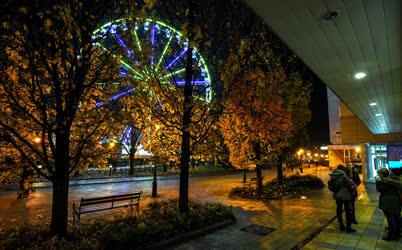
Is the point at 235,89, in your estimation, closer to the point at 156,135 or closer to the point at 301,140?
the point at 156,135

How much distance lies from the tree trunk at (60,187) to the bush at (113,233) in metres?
0.29

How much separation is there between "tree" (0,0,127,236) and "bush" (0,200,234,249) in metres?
0.52

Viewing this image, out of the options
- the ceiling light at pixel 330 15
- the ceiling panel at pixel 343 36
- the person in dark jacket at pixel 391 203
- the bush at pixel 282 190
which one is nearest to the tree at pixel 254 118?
the bush at pixel 282 190

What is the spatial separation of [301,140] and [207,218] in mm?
14132

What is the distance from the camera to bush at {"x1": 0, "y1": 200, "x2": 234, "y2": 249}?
6.16m

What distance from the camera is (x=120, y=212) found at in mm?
12086

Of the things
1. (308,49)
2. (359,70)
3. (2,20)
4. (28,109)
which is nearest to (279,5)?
(308,49)

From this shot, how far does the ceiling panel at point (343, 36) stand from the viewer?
3.79 metres

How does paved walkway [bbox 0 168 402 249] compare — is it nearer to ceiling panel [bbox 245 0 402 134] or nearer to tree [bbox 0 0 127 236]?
tree [bbox 0 0 127 236]

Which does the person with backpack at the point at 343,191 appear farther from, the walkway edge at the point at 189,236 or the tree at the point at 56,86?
the tree at the point at 56,86

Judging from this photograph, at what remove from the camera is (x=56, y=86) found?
22.0 ft

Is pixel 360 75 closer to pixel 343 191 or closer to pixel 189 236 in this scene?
pixel 343 191

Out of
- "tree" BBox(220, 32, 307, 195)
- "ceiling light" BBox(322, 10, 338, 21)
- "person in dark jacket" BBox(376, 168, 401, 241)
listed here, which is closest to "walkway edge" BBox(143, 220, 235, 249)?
"person in dark jacket" BBox(376, 168, 401, 241)

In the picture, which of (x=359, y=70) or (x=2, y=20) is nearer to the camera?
(x=2, y=20)
